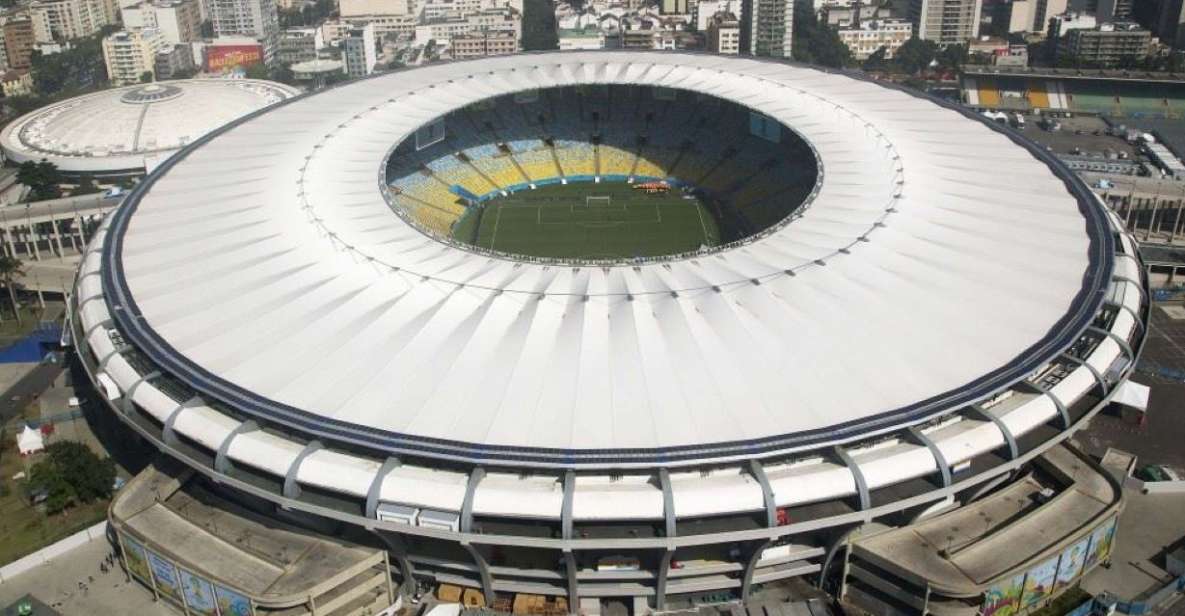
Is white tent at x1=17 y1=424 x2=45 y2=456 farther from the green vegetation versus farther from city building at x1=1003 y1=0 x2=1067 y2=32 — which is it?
city building at x1=1003 y1=0 x2=1067 y2=32

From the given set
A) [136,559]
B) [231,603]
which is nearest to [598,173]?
[136,559]

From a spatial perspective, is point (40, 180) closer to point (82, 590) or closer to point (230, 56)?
point (82, 590)

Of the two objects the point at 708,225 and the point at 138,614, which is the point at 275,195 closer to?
the point at 138,614

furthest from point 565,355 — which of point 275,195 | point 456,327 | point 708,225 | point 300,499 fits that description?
point 708,225

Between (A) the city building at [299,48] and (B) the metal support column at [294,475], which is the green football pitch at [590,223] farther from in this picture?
(A) the city building at [299,48]

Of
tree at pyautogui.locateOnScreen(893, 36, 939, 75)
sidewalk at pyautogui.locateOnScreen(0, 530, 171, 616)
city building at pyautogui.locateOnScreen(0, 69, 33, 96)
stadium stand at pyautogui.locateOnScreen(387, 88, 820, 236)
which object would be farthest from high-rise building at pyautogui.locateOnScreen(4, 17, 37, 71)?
tree at pyautogui.locateOnScreen(893, 36, 939, 75)

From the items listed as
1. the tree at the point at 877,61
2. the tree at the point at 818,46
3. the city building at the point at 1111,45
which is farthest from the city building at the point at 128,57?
the city building at the point at 1111,45
